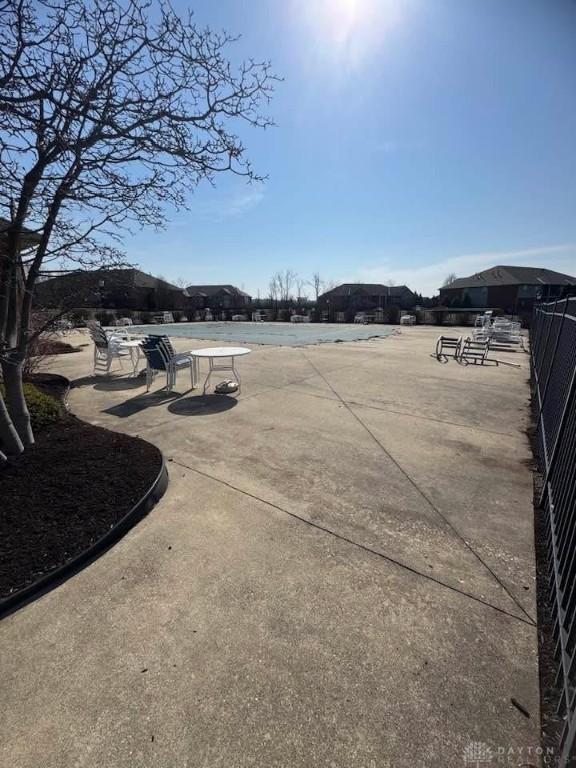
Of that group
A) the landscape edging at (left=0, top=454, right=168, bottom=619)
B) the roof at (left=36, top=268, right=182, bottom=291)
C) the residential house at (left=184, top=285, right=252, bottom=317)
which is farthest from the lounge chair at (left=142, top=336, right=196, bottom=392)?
the residential house at (left=184, top=285, right=252, bottom=317)

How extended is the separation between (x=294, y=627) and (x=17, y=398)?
123 inches

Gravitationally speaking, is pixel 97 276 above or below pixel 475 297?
below

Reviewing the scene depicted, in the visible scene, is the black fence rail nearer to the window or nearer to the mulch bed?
the mulch bed

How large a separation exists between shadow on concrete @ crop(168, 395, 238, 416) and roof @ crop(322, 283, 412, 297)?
6074cm

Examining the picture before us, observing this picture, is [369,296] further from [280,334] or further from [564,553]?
[564,553]

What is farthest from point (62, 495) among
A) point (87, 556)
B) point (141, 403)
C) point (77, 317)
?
point (77, 317)

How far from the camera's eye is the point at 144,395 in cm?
633

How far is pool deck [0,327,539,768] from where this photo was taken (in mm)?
1354

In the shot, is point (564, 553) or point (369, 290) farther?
point (369, 290)

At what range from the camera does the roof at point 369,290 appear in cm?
6369

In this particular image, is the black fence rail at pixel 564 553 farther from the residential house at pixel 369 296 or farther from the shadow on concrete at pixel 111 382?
the residential house at pixel 369 296

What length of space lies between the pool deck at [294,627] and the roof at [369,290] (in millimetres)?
63422

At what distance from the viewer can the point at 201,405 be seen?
5727 mm

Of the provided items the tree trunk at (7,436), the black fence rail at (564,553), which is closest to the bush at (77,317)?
the tree trunk at (7,436)
